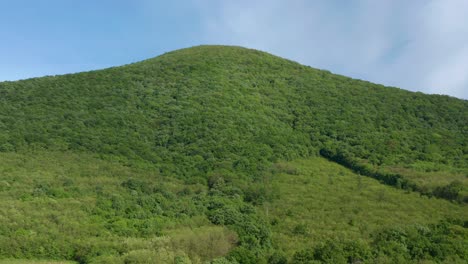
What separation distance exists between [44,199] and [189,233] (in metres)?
10.1

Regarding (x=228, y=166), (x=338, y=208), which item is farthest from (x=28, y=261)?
(x=228, y=166)

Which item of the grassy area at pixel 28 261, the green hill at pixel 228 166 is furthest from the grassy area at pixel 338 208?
the grassy area at pixel 28 261

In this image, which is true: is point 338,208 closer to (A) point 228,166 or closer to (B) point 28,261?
(A) point 228,166

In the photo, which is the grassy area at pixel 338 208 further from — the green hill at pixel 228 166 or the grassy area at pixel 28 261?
the grassy area at pixel 28 261

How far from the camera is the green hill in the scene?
2705 cm

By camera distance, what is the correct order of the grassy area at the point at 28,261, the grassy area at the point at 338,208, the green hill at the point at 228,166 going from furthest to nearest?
1. the grassy area at the point at 338,208
2. the green hill at the point at 228,166
3. the grassy area at the point at 28,261

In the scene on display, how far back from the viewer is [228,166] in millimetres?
44125

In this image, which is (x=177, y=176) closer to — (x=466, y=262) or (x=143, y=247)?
(x=143, y=247)

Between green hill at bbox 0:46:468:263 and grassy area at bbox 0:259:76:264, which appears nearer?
grassy area at bbox 0:259:76:264

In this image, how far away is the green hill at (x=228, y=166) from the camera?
2705 cm

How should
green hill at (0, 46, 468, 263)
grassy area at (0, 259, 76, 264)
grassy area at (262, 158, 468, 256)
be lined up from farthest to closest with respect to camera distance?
1. grassy area at (262, 158, 468, 256)
2. green hill at (0, 46, 468, 263)
3. grassy area at (0, 259, 76, 264)

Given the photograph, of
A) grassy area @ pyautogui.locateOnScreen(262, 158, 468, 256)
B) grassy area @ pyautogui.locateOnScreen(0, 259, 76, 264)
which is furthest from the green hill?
grassy area @ pyautogui.locateOnScreen(0, 259, 76, 264)

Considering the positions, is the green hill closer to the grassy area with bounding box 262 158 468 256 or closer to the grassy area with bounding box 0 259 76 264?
the grassy area with bounding box 262 158 468 256

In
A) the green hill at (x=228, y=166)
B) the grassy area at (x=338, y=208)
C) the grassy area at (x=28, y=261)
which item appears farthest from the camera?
the grassy area at (x=338, y=208)
